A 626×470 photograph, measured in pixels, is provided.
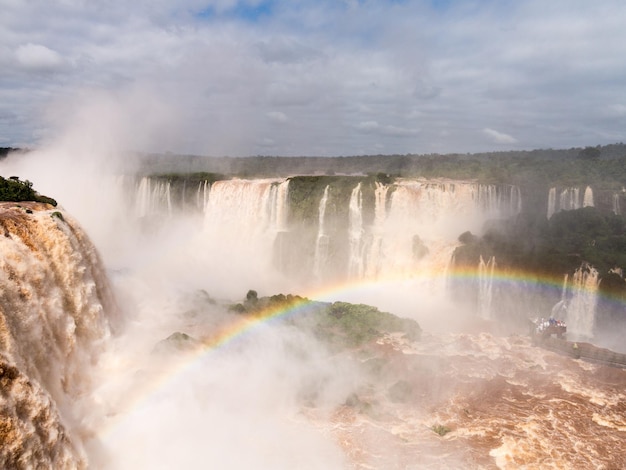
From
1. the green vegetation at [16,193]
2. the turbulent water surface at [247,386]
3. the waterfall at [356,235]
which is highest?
the green vegetation at [16,193]

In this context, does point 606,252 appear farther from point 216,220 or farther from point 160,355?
point 216,220

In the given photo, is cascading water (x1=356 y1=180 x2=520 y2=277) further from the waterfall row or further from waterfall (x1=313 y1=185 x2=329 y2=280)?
waterfall (x1=313 y1=185 x2=329 y2=280)

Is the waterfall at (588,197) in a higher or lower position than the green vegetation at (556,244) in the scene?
higher

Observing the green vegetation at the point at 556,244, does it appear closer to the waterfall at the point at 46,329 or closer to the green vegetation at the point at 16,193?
the waterfall at the point at 46,329

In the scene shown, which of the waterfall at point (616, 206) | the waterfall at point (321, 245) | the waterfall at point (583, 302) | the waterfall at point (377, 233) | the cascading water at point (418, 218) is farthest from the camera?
the waterfall at point (616, 206)

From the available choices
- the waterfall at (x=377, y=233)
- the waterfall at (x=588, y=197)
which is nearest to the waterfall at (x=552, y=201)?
the waterfall at (x=588, y=197)

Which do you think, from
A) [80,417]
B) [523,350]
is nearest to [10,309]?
[80,417]

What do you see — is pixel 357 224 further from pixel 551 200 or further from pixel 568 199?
pixel 568 199
